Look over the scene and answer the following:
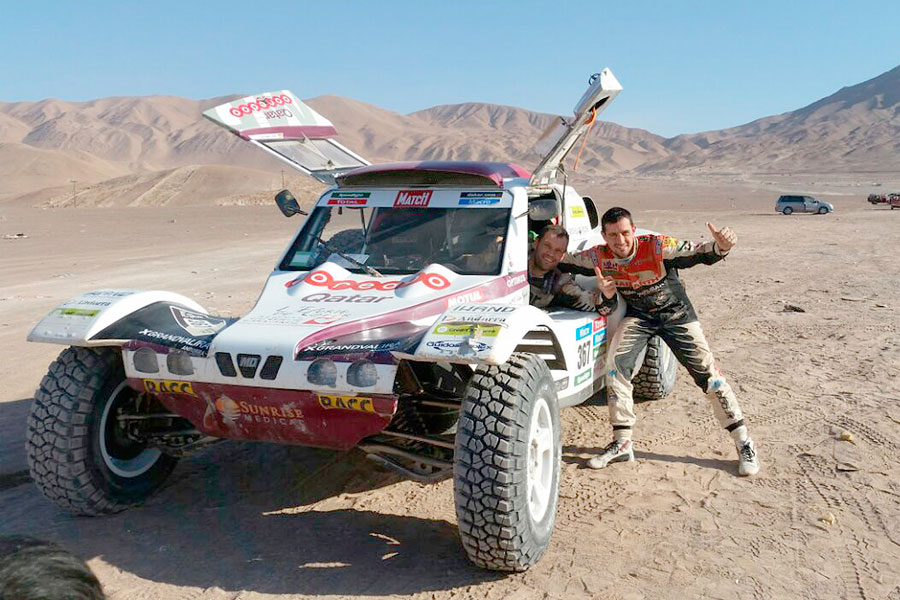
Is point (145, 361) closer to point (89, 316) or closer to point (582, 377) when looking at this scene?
point (89, 316)

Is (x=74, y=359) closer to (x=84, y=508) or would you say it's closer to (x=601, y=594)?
(x=84, y=508)

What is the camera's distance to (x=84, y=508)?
4.75 metres

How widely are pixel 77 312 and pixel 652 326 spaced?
3.69m

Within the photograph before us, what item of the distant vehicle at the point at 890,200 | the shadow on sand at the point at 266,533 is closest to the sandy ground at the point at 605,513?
the shadow on sand at the point at 266,533

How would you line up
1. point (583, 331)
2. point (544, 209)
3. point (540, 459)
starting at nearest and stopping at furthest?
point (540, 459)
point (583, 331)
point (544, 209)

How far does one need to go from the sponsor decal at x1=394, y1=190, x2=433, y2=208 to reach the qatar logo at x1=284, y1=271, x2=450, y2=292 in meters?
0.81

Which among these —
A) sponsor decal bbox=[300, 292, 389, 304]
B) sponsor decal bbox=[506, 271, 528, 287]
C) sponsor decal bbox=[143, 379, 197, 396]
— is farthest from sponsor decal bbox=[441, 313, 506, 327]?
sponsor decal bbox=[143, 379, 197, 396]

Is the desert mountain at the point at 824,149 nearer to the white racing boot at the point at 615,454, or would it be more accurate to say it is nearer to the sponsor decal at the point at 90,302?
the white racing boot at the point at 615,454

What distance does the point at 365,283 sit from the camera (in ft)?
17.2

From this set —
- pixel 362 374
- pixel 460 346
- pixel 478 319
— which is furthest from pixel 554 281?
pixel 362 374

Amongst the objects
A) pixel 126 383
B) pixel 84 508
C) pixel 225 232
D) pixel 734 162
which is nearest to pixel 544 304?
pixel 126 383

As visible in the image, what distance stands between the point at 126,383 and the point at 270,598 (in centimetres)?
171

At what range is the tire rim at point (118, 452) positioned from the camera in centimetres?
482

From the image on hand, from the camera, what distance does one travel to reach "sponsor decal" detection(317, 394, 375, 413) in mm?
4055
